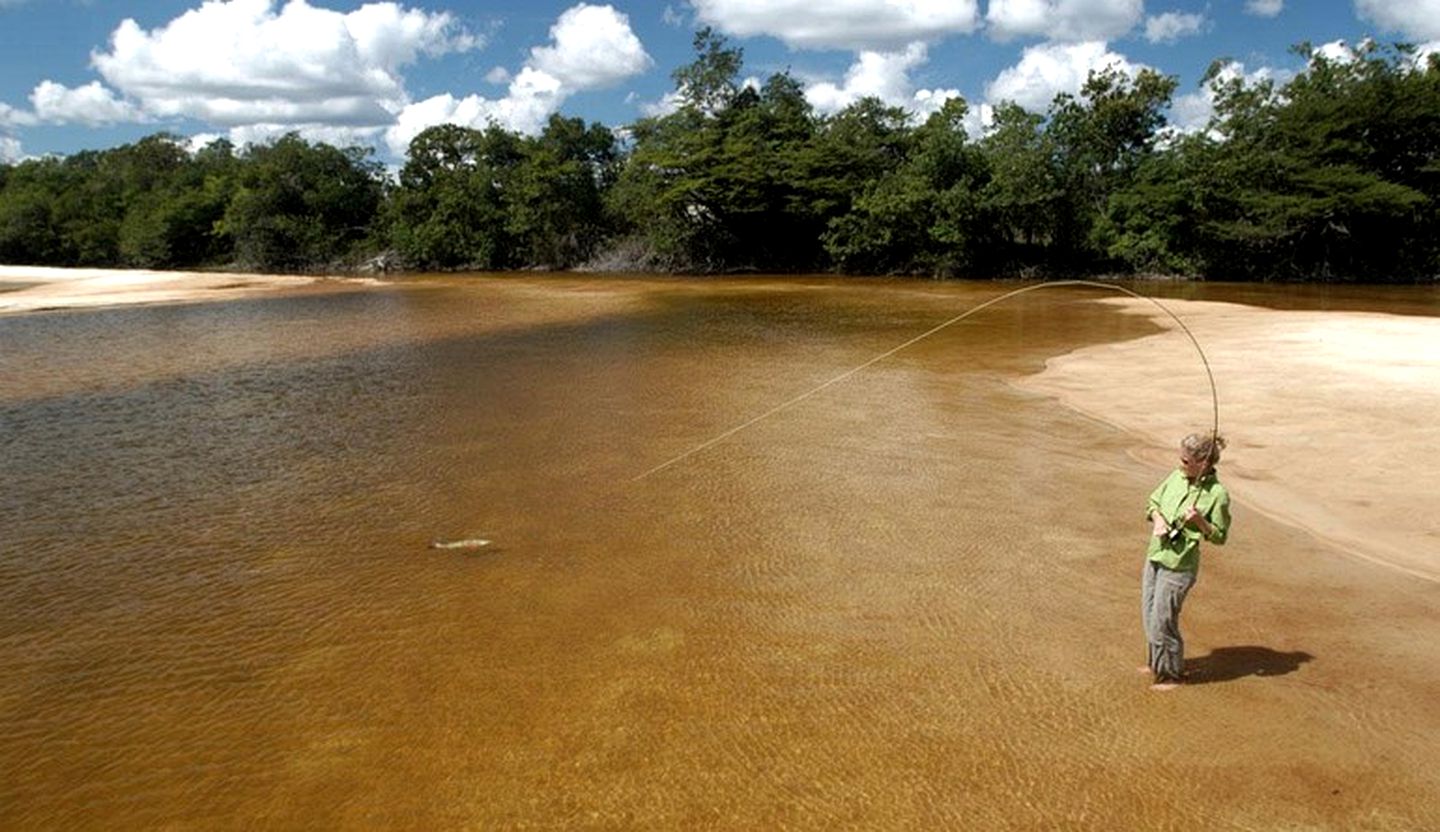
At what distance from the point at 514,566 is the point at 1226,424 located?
394 inches

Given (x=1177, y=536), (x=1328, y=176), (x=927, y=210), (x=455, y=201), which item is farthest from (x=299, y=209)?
(x=1177, y=536)

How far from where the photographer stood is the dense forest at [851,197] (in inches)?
1544

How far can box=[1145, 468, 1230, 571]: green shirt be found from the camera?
5.30m

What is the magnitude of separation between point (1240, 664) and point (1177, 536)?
140 centimetres

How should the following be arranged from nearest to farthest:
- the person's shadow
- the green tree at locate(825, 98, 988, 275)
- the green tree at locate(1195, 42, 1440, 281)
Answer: the person's shadow, the green tree at locate(1195, 42, 1440, 281), the green tree at locate(825, 98, 988, 275)

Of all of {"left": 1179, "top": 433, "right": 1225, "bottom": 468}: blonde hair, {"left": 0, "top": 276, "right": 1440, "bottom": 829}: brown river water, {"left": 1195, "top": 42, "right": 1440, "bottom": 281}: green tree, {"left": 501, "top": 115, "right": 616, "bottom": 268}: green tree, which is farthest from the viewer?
{"left": 501, "top": 115, "right": 616, "bottom": 268}: green tree

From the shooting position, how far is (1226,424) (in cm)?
1206

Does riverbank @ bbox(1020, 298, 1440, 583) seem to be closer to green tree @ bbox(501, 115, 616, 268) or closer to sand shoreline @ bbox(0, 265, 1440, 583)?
sand shoreline @ bbox(0, 265, 1440, 583)

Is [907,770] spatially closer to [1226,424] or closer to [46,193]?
[1226,424]

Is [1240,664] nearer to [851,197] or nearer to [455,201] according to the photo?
[851,197]

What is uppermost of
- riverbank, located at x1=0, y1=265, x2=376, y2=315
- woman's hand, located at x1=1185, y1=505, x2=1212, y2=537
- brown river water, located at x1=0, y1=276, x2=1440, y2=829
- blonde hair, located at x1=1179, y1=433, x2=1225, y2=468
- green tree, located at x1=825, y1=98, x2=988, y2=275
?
green tree, located at x1=825, y1=98, x2=988, y2=275

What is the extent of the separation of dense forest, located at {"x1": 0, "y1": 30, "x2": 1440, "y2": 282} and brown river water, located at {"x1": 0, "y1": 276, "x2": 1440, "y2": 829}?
3364 centimetres

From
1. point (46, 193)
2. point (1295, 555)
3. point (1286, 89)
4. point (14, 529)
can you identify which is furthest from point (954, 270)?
point (46, 193)

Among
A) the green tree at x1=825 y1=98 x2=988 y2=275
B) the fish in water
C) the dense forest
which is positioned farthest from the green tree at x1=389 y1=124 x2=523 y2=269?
the fish in water
